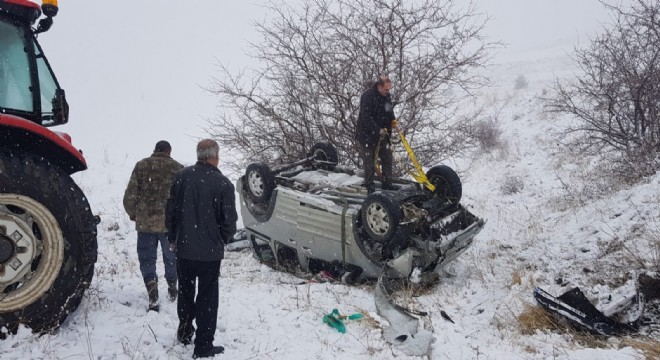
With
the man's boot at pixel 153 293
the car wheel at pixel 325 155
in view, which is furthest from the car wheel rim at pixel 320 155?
the man's boot at pixel 153 293

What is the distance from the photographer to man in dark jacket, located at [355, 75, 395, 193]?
698cm

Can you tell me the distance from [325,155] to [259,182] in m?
1.41

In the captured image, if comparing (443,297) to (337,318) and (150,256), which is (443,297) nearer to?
(337,318)

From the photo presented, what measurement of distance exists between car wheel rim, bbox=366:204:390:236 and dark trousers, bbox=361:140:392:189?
1277 millimetres

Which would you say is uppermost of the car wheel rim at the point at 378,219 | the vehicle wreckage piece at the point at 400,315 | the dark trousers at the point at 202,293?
the car wheel rim at the point at 378,219

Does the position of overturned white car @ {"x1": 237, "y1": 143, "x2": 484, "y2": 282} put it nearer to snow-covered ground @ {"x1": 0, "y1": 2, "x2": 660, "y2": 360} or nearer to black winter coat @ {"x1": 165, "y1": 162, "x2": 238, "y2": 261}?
snow-covered ground @ {"x1": 0, "y1": 2, "x2": 660, "y2": 360}

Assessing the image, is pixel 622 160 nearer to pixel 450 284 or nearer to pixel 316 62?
pixel 450 284

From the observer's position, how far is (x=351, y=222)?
5902 millimetres

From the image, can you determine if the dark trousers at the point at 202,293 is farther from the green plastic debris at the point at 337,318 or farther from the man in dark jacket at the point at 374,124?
the man in dark jacket at the point at 374,124

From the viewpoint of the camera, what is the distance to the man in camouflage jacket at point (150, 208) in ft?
15.5

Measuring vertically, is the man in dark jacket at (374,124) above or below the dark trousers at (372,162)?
above

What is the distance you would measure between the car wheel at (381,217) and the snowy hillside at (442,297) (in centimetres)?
74

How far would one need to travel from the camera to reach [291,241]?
6.70 m

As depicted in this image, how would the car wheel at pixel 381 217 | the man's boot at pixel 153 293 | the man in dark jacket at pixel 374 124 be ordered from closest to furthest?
the man's boot at pixel 153 293, the car wheel at pixel 381 217, the man in dark jacket at pixel 374 124
